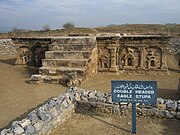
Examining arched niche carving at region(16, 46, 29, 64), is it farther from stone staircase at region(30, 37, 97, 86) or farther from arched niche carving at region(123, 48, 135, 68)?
arched niche carving at region(123, 48, 135, 68)

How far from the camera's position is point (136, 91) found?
15.4ft

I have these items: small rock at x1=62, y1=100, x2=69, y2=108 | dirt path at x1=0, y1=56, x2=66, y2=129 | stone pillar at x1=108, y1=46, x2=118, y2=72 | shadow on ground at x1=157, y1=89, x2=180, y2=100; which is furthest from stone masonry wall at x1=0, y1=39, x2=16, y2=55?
small rock at x1=62, y1=100, x2=69, y2=108

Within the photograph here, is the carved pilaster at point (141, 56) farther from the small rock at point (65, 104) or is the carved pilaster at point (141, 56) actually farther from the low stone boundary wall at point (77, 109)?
the small rock at point (65, 104)

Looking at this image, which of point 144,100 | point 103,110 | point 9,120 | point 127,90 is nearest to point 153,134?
point 144,100

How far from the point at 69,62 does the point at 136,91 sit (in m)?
5.99

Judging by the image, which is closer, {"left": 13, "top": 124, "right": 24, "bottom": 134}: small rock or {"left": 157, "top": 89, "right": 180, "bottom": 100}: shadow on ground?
{"left": 13, "top": 124, "right": 24, "bottom": 134}: small rock

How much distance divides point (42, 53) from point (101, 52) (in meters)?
3.77

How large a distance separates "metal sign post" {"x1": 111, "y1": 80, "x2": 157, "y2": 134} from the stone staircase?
4.60 m

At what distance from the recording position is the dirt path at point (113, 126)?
4770mm

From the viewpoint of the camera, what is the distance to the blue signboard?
4.66 m

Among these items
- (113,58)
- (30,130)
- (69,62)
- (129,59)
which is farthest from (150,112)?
(129,59)

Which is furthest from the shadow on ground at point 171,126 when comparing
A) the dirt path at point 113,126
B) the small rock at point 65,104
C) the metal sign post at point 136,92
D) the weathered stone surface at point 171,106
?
the small rock at point 65,104

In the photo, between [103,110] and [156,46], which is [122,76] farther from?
[103,110]

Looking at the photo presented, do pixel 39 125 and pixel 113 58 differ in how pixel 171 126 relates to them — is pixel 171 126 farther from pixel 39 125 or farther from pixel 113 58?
pixel 113 58
